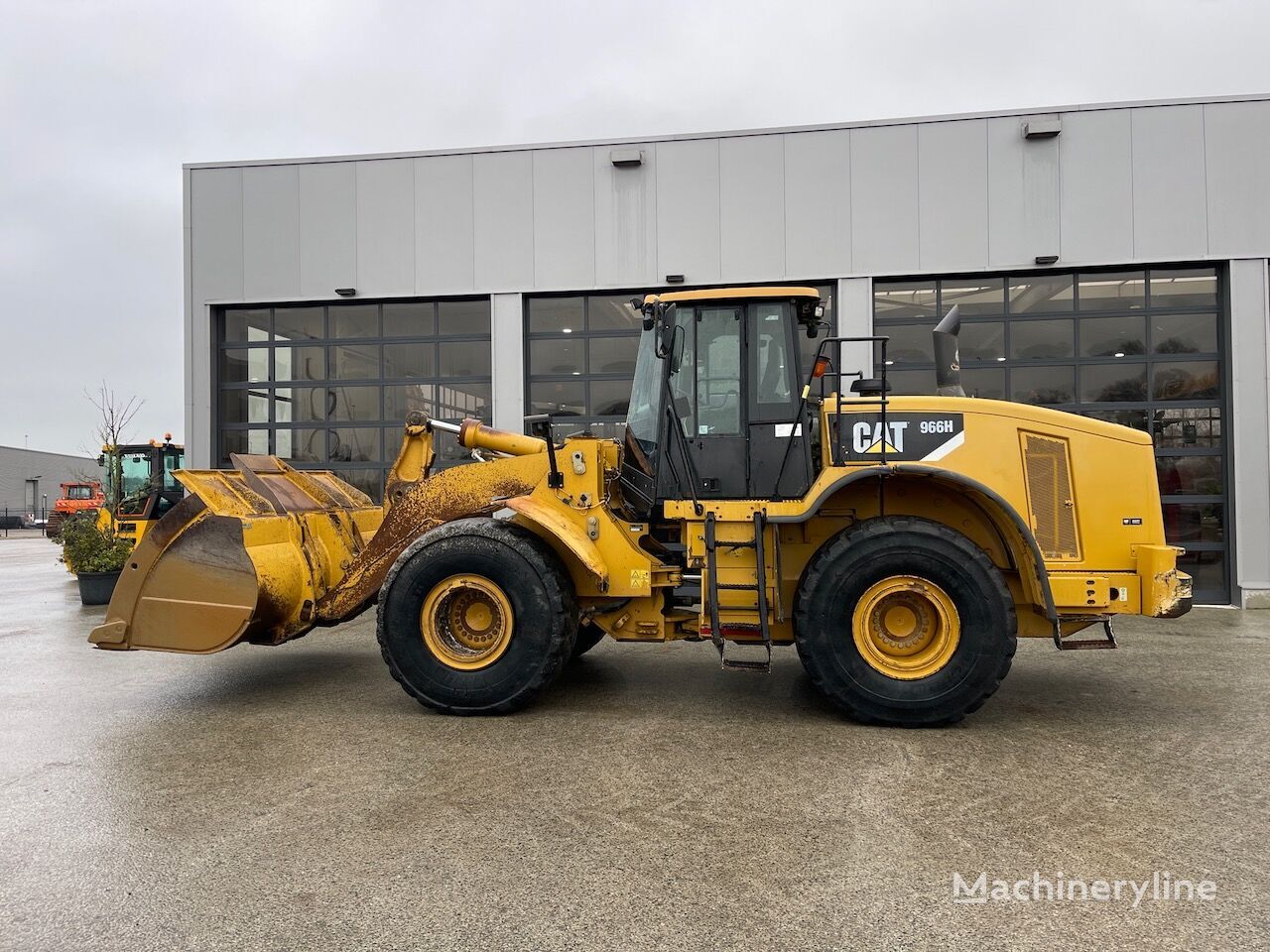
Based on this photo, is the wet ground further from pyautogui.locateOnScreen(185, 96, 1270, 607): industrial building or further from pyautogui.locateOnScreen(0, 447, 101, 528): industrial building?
pyautogui.locateOnScreen(0, 447, 101, 528): industrial building

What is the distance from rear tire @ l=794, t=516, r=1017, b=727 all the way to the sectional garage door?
18.4 ft

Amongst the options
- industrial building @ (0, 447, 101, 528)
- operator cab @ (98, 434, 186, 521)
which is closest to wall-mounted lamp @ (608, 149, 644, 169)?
operator cab @ (98, 434, 186, 521)

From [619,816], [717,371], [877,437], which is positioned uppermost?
[717,371]

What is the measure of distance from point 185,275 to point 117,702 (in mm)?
7479

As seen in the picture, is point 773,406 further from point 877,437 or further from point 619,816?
point 619,816

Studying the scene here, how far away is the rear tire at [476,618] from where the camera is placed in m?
4.58

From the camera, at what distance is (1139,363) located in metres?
9.27

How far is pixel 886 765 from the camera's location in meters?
3.80

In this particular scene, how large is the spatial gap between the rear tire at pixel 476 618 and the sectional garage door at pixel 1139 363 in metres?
6.47

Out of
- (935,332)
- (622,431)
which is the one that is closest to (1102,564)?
(935,332)

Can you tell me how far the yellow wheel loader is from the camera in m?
4.37

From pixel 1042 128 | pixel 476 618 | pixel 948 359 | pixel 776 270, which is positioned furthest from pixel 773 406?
pixel 1042 128

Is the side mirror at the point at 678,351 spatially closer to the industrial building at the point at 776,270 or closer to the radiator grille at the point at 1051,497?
the radiator grille at the point at 1051,497

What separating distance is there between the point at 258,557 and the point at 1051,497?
4.83m
